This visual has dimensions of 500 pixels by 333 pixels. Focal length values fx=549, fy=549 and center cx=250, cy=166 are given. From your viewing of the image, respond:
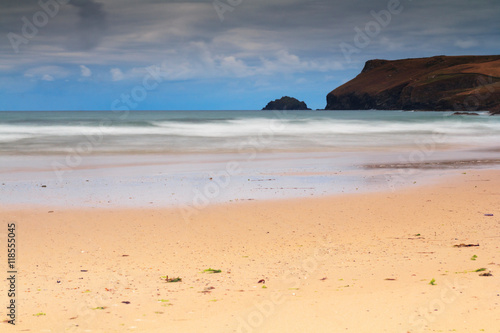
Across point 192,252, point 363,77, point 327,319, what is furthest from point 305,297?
point 363,77

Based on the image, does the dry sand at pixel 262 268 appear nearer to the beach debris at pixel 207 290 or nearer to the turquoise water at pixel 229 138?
the beach debris at pixel 207 290

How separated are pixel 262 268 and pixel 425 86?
14443cm

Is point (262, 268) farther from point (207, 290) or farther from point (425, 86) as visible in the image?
point (425, 86)

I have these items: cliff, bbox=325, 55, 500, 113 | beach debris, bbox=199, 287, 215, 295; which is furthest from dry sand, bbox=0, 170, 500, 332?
cliff, bbox=325, 55, 500, 113

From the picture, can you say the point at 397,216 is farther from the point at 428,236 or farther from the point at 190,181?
the point at 190,181

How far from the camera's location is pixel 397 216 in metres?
8.97

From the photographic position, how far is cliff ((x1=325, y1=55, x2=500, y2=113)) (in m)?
120

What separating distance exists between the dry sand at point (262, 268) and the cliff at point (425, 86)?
80807 mm

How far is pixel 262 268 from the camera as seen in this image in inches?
243

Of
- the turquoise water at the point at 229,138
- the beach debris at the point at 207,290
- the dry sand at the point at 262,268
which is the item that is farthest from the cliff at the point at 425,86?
the beach debris at the point at 207,290

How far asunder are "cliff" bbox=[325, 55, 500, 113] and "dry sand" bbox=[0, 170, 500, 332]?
80.8 meters

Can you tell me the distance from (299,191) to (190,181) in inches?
122

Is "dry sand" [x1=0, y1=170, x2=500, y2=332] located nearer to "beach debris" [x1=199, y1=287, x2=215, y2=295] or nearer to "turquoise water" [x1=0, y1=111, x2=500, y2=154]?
"beach debris" [x1=199, y1=287, x2=215, y2=295]

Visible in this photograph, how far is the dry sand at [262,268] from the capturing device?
457 centimetres
